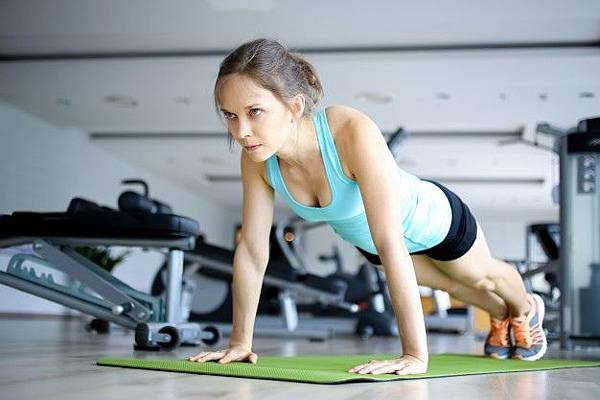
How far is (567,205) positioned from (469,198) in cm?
941

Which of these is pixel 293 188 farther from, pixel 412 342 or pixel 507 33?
pixel 507 33

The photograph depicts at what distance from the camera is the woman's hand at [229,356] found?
186 cm

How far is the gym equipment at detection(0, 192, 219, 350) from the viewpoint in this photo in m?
3.05

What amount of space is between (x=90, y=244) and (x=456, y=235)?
1578 millimetres

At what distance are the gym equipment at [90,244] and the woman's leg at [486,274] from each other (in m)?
1.15

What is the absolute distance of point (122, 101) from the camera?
318 inches

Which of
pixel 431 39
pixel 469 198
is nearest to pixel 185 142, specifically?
pixel 431 39

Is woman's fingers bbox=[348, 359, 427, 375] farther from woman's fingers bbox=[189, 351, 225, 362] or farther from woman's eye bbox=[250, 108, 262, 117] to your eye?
woman's eye bbox=[250, 108, 262, 117]

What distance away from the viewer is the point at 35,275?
3.07 meters

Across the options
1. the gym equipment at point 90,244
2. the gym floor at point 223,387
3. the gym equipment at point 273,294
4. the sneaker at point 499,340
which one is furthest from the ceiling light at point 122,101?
the gym floor at point 223,387

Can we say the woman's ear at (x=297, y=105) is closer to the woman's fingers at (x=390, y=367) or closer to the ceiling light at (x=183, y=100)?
the woman's fingers at (x=390, y=367)

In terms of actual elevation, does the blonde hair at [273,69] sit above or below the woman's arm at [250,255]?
above

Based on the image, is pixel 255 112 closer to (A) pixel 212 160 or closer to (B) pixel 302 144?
(B) pixel 302 144

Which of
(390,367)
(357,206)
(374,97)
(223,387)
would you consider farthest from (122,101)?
(223,387)
